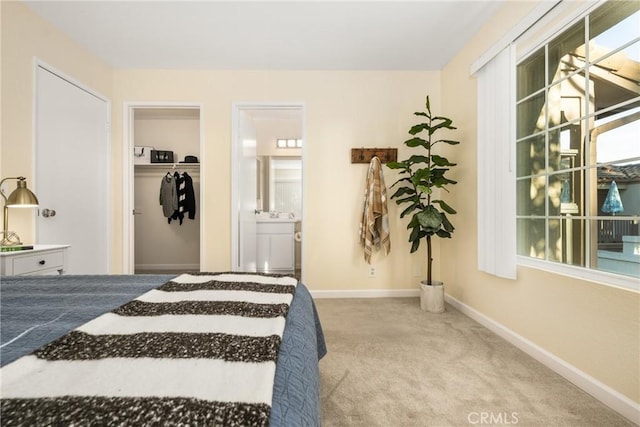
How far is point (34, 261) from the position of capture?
78.4 inches

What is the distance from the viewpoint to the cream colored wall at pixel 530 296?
141 cm

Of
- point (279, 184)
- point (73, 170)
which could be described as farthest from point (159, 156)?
point (73, 170)

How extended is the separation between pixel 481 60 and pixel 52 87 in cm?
352

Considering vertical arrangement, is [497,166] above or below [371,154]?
below

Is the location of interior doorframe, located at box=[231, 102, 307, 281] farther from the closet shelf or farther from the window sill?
the window sill

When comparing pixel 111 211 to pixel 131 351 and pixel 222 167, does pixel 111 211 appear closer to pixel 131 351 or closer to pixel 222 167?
pixel 222 167

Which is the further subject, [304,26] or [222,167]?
[222,167]

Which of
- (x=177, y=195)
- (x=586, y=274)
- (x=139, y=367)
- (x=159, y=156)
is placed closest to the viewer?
(x=139, y=367)

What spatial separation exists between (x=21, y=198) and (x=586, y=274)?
11.4 feet

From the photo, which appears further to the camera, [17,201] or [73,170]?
[73,170]

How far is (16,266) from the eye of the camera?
6.13 ft

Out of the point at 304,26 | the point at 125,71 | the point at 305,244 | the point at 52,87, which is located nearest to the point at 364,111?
the point at 304,26

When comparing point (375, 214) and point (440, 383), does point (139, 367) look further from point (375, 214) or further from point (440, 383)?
point (375, 214)

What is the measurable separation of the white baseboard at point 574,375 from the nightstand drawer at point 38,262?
129 inches
